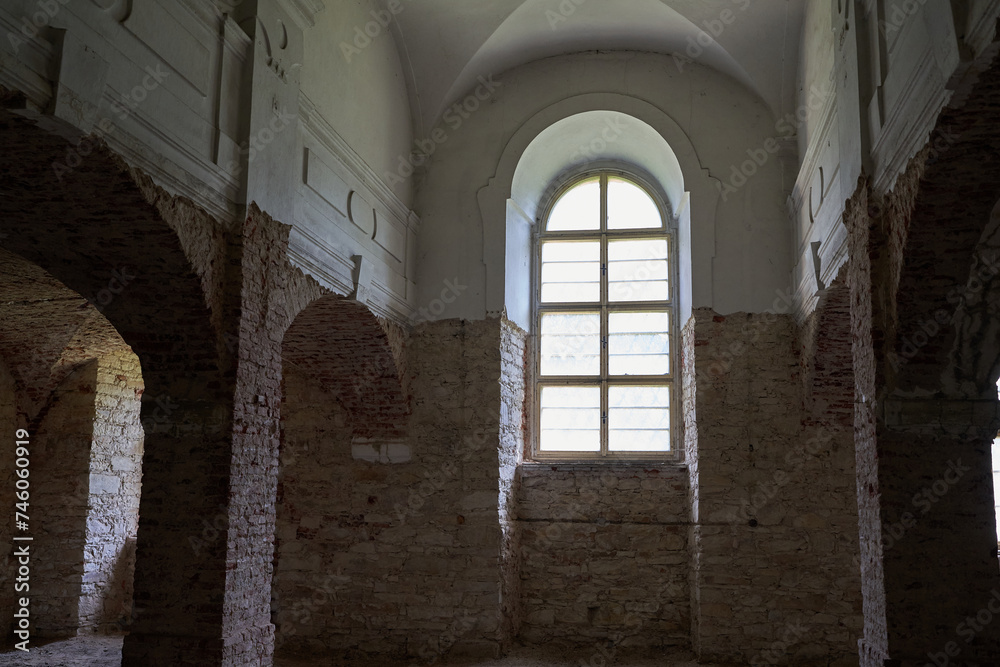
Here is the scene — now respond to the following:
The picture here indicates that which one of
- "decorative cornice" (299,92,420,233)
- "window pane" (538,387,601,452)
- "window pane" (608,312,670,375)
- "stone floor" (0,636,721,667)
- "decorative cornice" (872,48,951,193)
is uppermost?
"decorative cornice" (299,92,420,233)

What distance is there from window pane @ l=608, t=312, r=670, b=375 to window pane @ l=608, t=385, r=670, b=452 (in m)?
0.23

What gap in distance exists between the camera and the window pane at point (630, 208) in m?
10.6

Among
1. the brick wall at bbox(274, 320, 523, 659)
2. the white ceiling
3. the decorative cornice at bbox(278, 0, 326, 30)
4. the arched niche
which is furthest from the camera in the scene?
the arched niche

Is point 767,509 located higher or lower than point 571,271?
lower

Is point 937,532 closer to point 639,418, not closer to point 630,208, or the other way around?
point 639,418

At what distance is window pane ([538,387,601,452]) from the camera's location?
10102 millimetres

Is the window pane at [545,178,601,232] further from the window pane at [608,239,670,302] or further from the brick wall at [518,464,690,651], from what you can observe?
the brick wall at [518,464,690,651]

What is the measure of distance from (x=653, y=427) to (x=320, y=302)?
415 cm

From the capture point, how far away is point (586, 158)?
10.8m

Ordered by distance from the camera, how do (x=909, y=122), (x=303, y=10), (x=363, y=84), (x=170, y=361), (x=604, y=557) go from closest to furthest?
(x=909, y=122) → (x=170, y=361) → (x=303, y=10) → (x=363, y=84) → (x=604, y=557)

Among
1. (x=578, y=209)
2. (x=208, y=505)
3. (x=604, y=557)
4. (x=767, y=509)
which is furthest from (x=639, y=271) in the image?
(x=208, y=505)

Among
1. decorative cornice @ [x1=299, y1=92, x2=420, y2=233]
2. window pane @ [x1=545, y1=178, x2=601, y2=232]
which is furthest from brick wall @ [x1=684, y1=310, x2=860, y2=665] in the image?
decorative cornice @ [x1=299, y1=92, x2=420, y2=233]

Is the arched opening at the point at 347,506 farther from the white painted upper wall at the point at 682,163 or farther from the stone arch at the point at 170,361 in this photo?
the stone arch at the point at 170,361

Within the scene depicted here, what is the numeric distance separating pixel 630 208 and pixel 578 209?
24.7 inches
